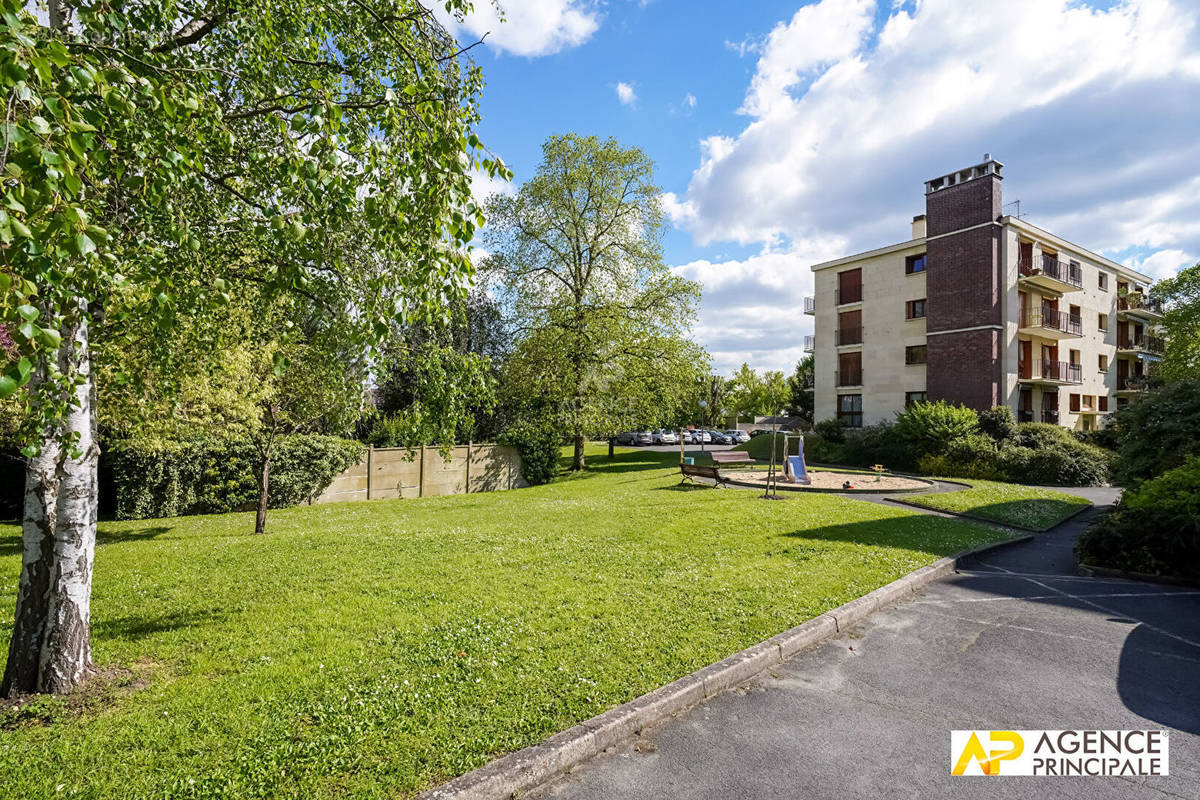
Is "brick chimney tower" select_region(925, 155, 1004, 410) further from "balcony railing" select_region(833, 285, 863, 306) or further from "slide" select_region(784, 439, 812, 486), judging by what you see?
"slide" select_region(784, 439, 812, 486)

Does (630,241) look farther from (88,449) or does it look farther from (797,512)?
(88,449)

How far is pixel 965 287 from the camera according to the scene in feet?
95.0

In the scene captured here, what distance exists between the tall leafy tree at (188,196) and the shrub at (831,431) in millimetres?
29419

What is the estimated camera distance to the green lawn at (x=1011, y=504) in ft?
42.5

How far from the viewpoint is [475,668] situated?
4555 millimetres

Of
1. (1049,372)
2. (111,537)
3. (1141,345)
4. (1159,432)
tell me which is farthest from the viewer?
(1141,345)

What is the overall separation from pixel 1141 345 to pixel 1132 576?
42.7m

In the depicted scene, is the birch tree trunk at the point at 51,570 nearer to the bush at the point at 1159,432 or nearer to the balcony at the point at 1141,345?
the bush at the point at 1159,432

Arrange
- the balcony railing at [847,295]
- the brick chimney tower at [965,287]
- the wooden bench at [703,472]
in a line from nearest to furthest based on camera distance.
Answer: the wooden bench at [703,472] → the brick chimney tower at [965,287] → the balcony railing at [847,295]

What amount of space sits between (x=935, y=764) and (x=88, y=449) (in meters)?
6.00

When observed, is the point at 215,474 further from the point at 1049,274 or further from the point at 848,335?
the point at 1049,274

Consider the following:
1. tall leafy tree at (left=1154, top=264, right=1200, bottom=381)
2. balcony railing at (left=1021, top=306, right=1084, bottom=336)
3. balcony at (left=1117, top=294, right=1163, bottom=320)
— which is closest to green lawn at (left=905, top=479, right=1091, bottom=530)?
balcony railing at (left=1021, top=306, right=1084, bottom=336)

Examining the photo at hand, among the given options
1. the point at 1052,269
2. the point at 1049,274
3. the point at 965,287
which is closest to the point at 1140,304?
the point at 1052,269

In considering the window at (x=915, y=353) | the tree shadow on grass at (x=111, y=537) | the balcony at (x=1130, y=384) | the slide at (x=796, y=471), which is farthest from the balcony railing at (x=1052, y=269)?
the tree shadow on grass at (x=111, y=537)
